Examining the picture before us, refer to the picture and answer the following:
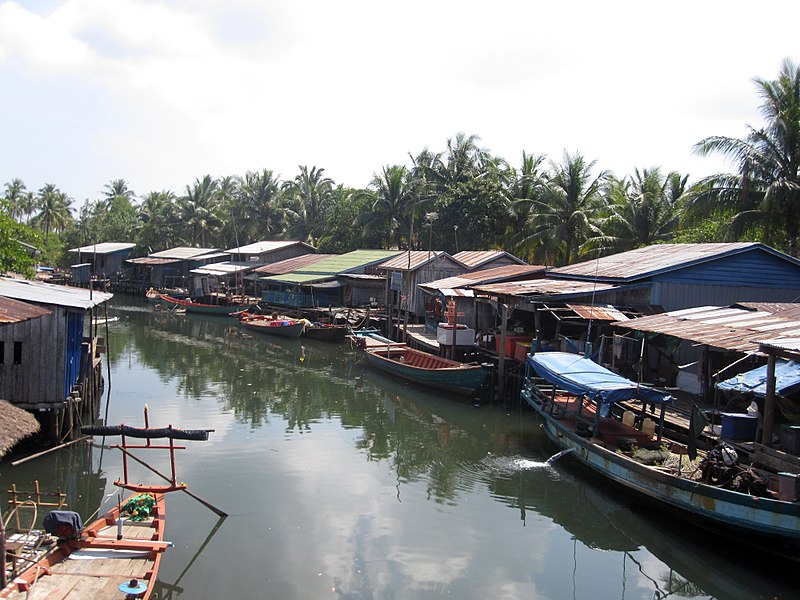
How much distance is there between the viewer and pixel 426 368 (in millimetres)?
22141

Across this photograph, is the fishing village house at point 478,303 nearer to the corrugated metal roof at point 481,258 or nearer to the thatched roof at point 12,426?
the corrugated metal roof at point 481,258

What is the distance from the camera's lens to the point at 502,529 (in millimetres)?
11648

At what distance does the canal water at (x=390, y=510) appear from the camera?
976cm

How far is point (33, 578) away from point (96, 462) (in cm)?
750

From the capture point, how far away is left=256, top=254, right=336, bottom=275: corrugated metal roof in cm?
4147

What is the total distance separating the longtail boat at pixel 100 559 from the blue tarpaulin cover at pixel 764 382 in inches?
376

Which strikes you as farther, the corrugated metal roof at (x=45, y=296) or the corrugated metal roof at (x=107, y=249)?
the corrugated metal roof at (x=107, y=249)

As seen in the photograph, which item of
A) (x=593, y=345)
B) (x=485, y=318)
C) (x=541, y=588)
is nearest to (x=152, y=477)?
(x=541, y=588)

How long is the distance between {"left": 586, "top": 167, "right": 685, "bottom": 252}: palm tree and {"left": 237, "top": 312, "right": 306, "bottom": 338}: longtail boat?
47.0 ft

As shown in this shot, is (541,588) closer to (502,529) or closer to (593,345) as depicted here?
(502,529)

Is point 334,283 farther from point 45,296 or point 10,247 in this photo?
point 45,296

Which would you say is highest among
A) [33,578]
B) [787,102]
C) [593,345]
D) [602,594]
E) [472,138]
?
[472,138]

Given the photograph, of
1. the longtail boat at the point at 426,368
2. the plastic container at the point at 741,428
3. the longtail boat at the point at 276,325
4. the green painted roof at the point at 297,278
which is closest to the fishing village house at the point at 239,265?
the green painted roof at the point at 297,278

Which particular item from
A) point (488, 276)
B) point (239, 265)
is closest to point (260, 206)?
point (239, 265)
